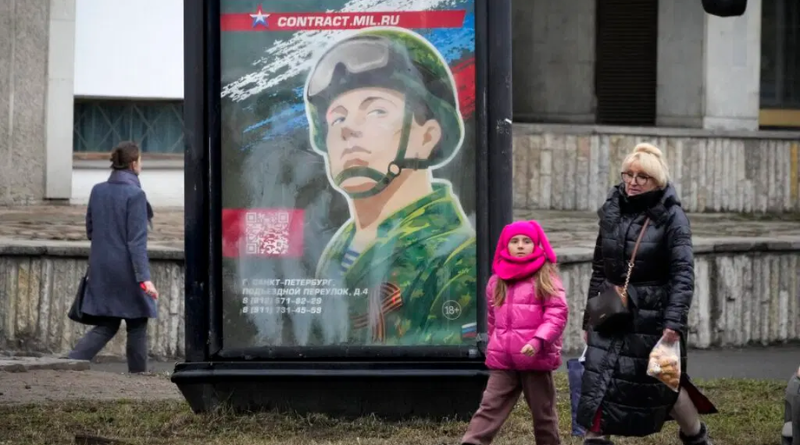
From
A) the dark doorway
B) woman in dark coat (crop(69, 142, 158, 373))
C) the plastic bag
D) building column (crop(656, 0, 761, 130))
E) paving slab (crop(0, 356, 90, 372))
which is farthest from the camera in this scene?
the dark doorway

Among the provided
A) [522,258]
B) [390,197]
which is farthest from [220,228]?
[522,258]

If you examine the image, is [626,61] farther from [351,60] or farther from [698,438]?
[698,438]

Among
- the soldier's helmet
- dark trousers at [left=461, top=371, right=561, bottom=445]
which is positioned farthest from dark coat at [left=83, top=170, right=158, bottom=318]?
dark trousers at [left=461, top=371, right=561, bottom=445]

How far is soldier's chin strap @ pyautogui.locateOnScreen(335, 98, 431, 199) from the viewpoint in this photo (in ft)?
26.9

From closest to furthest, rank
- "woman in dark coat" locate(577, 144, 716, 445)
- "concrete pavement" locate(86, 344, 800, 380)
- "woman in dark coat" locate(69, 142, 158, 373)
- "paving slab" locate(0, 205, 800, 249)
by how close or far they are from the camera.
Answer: "woman in dark coat" locate(577, 144, 716, 445) → "woman in dark coat" locate(69, 142, 158, 373) → "concrete pavement" locate(86, 344, 800, 380) → "paving slab" locate(0, 205, 800, 249)

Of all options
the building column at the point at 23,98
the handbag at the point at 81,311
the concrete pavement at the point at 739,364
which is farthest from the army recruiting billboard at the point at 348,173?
the building column at the point at 23,98

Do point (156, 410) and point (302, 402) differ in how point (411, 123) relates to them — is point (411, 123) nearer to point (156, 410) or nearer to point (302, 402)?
point (302, 402)

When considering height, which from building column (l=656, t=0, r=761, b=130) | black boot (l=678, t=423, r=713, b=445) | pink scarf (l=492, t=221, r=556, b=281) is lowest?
black boot (l=678, t=423, r=713, b=445)

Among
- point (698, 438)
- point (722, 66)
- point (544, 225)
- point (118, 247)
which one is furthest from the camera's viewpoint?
point (722, 66)

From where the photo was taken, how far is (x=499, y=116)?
27.2 ft

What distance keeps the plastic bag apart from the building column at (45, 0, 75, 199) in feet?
41.6

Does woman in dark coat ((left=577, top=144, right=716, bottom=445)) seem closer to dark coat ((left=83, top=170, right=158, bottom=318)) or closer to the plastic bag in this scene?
the plastic bag

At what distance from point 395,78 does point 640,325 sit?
181cm

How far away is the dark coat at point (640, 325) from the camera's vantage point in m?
7.35
